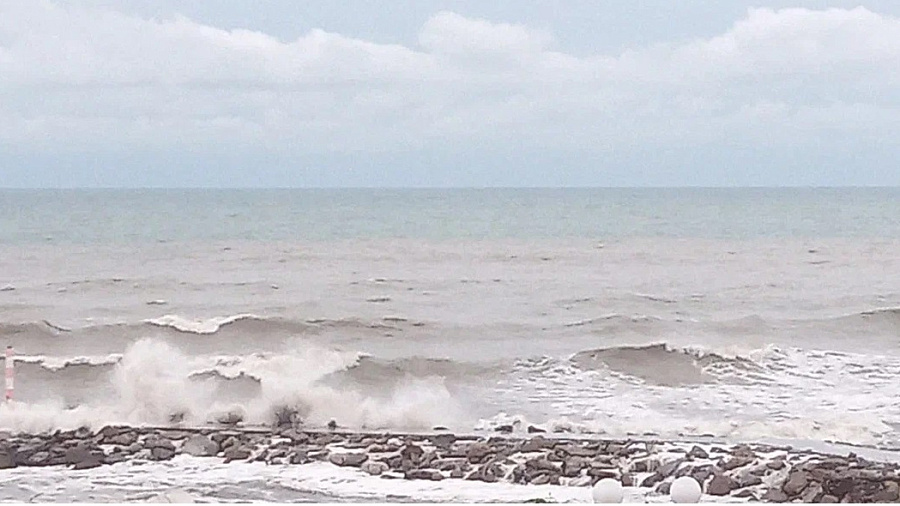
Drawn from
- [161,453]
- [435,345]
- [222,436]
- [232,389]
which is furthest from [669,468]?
[435,345]

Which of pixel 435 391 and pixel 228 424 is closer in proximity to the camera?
pixel 228 424

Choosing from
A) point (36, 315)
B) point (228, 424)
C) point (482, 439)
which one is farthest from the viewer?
point (36, 315)

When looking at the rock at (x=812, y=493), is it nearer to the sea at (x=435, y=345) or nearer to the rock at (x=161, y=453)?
the sea at (x=435, y=345)

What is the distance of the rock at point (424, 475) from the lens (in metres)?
8.20

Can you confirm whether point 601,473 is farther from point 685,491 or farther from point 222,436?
point 685,491

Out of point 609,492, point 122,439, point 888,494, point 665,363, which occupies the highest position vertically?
point 609,492

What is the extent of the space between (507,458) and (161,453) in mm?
2673

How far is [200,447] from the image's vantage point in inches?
365

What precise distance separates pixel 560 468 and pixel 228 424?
364 centimetres

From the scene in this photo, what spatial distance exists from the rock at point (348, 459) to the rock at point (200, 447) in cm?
99

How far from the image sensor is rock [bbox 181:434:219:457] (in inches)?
359

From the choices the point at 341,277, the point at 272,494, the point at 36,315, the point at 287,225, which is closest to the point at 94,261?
the point at 341,277

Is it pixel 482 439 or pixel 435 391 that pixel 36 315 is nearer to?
pixel 435 391

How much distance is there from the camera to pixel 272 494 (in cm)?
781
